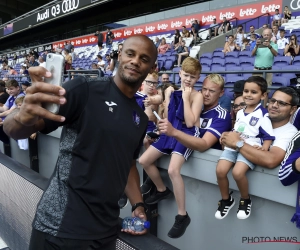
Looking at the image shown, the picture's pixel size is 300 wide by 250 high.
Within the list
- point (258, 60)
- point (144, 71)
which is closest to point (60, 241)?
point (144, 71)

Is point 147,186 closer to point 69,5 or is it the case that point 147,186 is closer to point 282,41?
point 282,41

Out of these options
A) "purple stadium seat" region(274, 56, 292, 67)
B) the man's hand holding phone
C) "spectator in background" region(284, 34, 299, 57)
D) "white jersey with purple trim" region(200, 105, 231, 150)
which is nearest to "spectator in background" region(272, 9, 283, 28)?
"spectator in background" region(284, 34, 299, 57)

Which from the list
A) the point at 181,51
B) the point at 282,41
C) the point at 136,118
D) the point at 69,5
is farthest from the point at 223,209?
the point at 69,5

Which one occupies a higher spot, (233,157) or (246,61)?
(246,61)

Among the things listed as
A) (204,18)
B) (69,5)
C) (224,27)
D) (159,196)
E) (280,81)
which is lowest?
(159,196)

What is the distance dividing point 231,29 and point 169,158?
417 inches

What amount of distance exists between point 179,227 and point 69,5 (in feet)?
68.3

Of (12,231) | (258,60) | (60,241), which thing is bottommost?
(12,231)

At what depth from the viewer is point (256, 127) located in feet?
6.88

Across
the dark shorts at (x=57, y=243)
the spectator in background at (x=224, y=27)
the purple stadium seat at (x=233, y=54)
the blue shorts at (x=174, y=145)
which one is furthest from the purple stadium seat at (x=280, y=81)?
the spectator in background at (x=224, y=27)

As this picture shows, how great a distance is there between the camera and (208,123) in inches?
95.9

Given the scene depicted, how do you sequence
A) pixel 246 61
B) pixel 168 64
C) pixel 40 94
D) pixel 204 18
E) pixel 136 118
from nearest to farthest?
pixel 40 94, pixel 136 118, pixel 246 61, pixel 168 64, pixel 204 18

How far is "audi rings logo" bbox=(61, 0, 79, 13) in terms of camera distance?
64.0 feet

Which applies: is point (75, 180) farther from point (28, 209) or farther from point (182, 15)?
point (182, 15)
